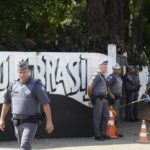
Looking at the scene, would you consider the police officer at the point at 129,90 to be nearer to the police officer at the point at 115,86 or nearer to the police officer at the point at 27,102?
the police officer at the point at 115,86

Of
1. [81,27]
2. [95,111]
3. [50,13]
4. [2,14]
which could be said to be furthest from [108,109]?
[50,13]

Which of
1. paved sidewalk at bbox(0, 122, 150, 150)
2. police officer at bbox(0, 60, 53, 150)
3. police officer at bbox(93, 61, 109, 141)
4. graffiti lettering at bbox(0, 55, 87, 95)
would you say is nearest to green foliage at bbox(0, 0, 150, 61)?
graffiti lettering at bbox(0, 55, 87, 95)

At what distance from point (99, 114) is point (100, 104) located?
0.80 ft

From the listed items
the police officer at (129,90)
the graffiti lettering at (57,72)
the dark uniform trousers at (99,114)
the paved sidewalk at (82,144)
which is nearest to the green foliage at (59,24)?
the graffiti lettering at (57,72)

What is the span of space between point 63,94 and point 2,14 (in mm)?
6800

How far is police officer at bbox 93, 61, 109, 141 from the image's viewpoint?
38.7 ft

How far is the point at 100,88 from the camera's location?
11.8 m

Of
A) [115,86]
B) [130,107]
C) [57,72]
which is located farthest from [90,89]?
[130,107]

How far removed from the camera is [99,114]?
11.9 meters

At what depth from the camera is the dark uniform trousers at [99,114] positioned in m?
11.9

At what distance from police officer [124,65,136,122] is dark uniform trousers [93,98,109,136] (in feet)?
12.9

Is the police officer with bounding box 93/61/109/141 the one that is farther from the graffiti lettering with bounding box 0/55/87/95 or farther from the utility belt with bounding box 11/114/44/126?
the utility belt with bounding box 11/114/44/126

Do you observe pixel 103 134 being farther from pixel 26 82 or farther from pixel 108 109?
pixel 26 82

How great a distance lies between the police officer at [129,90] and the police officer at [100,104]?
393 cm
